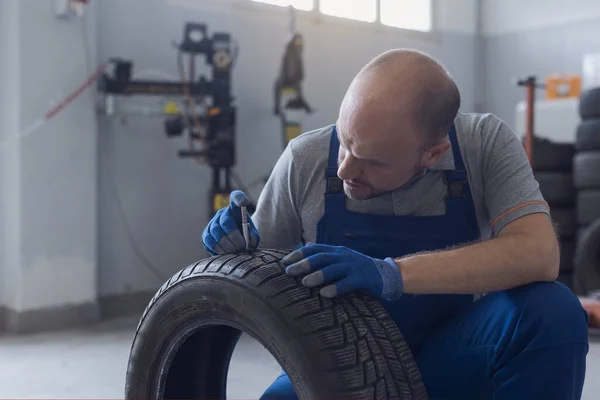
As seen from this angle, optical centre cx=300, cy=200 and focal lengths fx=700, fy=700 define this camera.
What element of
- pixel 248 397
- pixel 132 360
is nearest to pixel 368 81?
pixel 132 360

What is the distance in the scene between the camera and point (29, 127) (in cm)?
326

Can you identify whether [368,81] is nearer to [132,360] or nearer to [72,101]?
[132,360]

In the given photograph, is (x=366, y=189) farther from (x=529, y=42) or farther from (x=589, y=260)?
(x=529, y=42)

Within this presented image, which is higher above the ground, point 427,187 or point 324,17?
point 324,17

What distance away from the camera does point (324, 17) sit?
4594 millimetres

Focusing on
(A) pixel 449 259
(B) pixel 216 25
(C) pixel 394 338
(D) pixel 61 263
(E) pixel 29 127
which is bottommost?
(D) pixel 61 263

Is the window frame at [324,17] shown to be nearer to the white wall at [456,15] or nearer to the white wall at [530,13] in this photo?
the white wall at [456,15]

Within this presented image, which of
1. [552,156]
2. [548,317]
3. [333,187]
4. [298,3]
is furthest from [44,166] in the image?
[552,156]

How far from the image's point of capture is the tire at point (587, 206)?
156 inches

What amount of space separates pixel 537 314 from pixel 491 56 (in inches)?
196

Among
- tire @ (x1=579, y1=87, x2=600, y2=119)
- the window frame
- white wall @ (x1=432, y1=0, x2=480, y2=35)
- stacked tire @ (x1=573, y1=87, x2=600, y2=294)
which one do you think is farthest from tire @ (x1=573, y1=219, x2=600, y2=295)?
white wall @ (x1=432, y1=0, x2=480, y2=35)

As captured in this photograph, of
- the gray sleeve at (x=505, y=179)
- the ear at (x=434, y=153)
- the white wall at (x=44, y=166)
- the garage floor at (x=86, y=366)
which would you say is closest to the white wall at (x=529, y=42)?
the garage floor at (x=86, y=366)

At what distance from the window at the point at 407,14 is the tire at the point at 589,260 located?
221cm

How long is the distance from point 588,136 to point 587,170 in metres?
0.20
